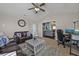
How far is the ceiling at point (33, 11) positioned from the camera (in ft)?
6.59

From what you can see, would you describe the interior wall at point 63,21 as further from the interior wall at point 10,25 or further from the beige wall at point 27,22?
the interior wall at point 10,25

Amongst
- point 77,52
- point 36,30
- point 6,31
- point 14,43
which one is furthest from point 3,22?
point 77,52

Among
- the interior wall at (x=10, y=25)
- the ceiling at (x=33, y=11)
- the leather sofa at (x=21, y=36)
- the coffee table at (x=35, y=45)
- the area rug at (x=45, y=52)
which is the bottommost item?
the area rug at (x=45, y=52)

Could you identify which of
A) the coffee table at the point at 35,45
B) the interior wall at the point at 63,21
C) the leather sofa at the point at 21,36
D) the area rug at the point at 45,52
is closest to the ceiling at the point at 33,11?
the interior wall at the point at 63,21

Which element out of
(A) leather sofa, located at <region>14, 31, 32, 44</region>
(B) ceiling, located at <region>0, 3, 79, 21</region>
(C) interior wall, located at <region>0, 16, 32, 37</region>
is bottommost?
(A) leather sofa, located at <region>14, 31, 32, 44</region>

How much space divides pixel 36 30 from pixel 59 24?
1.41 ft

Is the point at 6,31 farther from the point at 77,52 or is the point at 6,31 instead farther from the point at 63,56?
the point at 77,52

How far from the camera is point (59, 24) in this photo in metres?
2.04

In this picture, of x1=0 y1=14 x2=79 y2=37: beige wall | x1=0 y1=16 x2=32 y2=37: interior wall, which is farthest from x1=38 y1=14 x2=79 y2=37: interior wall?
x1=0 y1=16 x2=32 y2=37: interior wall

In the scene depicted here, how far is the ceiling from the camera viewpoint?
201cm

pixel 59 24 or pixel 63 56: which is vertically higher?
pixel 59 24

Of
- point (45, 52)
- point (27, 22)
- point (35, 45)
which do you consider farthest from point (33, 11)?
point (45, 52)

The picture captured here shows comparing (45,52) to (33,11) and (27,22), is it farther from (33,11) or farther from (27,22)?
(33,11)

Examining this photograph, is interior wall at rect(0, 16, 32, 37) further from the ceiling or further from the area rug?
the area rug
